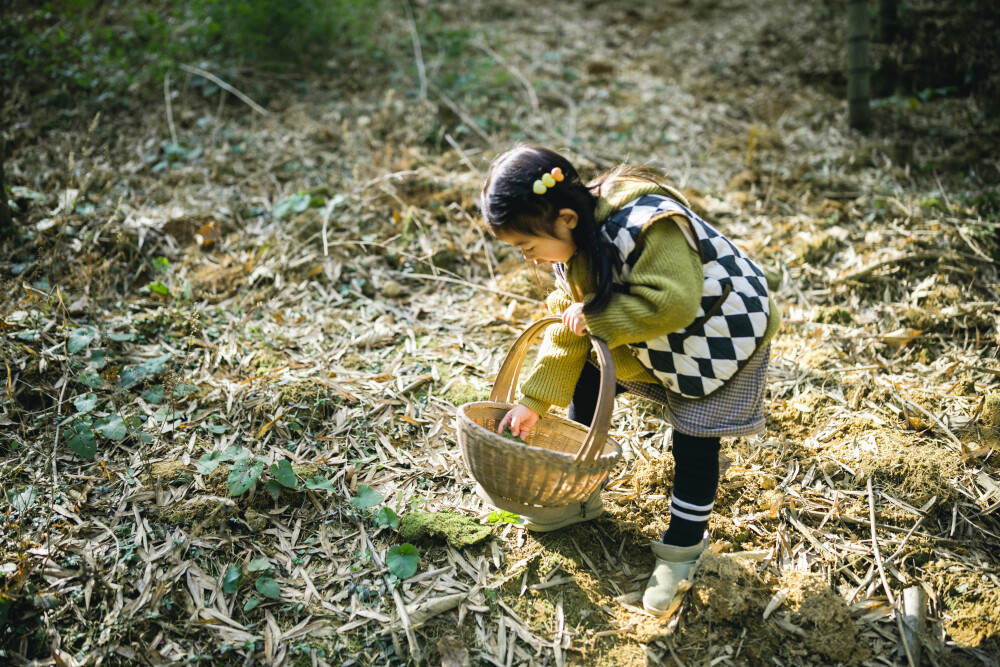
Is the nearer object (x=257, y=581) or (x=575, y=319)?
(x=575, y=319)

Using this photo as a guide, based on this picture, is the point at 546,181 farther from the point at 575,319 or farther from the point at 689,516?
the point at 689,516

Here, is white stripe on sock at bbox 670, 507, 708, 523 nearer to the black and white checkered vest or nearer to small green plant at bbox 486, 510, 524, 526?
the black and white checkered vest

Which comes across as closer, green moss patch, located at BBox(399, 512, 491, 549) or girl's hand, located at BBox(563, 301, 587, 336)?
girl's hand, located at BBox(563, 301, 587, 336)

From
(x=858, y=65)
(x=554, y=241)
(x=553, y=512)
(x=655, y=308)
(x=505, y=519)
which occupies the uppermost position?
(x=554, y=241)

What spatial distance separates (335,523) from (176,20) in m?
5.31

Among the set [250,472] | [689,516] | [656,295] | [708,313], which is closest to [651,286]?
[656,295]

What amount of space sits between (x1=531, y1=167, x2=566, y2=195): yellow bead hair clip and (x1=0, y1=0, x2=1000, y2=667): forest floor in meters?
1.24

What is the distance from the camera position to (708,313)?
73.3 inches

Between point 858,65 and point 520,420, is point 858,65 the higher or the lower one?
the higher one

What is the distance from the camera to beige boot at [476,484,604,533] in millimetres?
2014

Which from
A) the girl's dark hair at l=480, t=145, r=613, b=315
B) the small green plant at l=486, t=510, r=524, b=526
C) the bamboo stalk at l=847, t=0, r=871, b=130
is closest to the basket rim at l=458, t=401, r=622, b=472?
the girl's dark hair at l=480, t=145, r=613, b=315

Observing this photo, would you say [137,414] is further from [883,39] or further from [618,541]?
[883,39]

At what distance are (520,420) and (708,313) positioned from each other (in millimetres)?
679

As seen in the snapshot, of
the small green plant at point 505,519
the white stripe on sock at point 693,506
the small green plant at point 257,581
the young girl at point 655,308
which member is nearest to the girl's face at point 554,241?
the young girl at point 655,308
